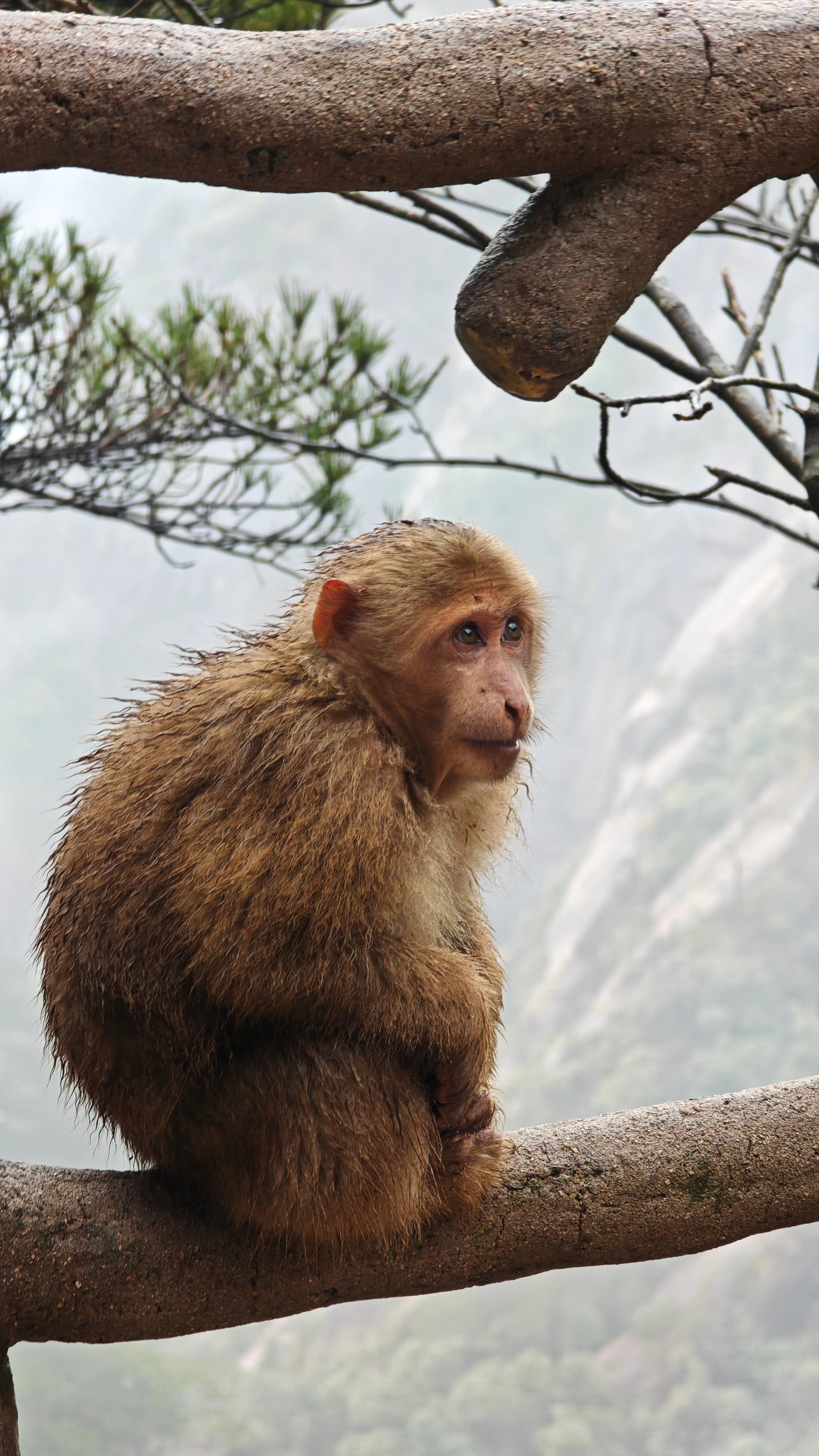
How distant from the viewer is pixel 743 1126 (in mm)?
2309

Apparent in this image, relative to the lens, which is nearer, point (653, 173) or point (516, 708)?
point (653, 173)

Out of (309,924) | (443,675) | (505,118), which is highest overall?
(505,118)

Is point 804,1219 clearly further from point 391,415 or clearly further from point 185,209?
point 185,209

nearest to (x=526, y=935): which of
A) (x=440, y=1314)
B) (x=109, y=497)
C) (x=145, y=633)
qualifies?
(x=440, y=1314)

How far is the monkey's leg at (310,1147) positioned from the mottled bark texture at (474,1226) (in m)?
0.09

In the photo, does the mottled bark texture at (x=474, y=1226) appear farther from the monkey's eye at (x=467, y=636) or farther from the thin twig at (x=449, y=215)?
the thin twig at (x=449, y=215)

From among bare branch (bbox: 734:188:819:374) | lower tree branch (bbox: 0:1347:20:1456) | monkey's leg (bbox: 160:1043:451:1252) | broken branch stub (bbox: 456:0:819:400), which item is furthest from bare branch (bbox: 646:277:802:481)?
lower tree branch (bbox: 0:1347:20:1456)

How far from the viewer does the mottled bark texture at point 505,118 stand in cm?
172

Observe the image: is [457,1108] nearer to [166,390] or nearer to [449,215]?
[449,215]

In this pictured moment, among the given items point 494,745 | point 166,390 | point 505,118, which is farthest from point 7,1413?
point 166,390

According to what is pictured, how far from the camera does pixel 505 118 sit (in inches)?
71.0

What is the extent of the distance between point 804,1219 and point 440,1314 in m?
17.4

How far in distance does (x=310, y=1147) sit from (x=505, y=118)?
5.20 ft

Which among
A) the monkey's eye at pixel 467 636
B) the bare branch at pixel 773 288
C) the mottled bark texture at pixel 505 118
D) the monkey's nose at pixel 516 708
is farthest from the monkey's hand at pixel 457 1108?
the bare branch at pixel 773 288
